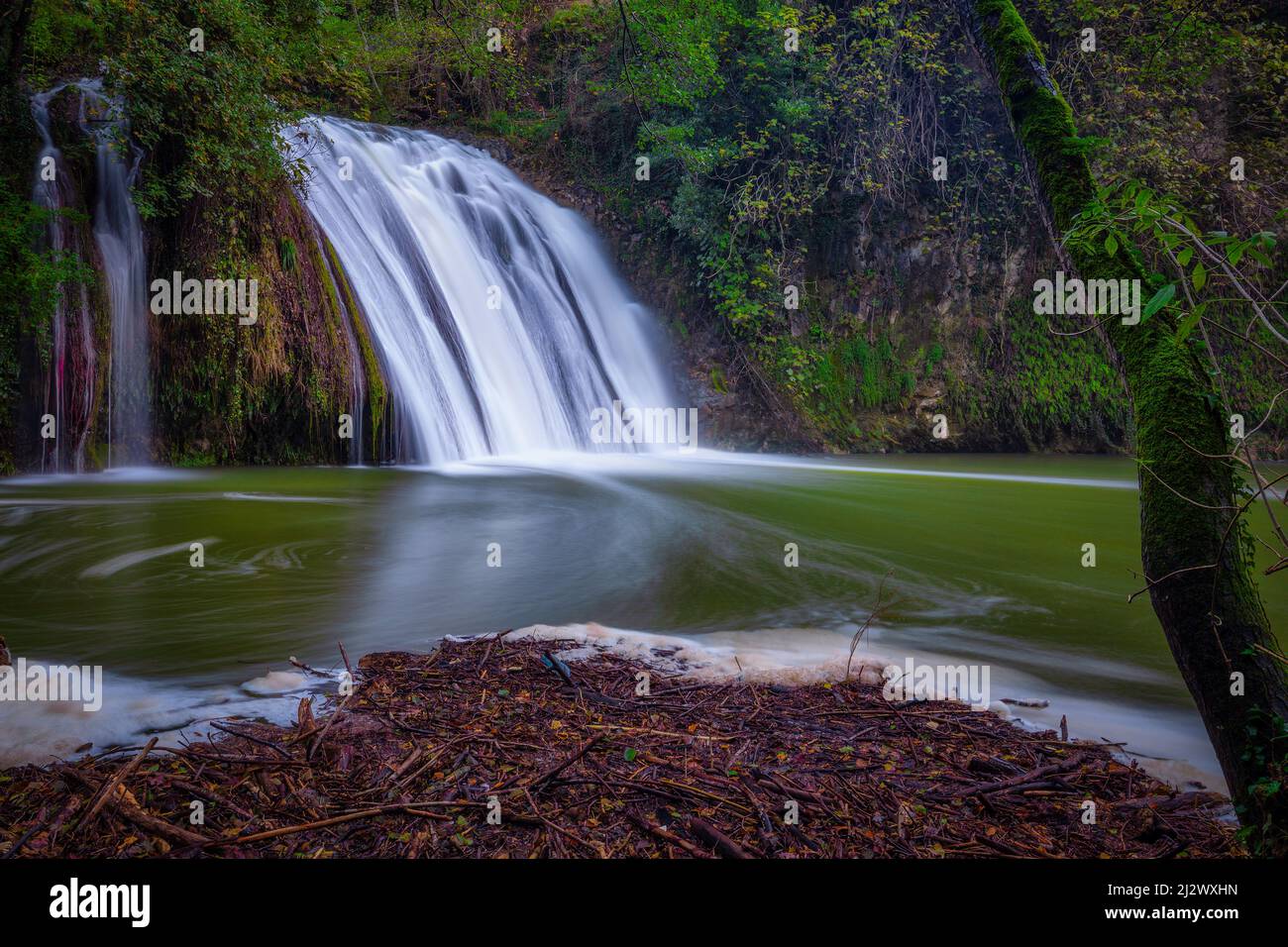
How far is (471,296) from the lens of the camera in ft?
41.4

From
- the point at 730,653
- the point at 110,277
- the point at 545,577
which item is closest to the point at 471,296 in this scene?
the point at 110,277

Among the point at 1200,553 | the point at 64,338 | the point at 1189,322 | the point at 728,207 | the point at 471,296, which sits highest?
the point at 728,207

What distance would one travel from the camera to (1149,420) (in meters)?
2.37

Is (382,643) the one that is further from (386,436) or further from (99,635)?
(386,436)

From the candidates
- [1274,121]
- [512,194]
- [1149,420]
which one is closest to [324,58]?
[512,194]

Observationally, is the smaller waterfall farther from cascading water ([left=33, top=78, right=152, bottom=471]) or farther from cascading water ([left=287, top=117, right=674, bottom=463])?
cascading water ([left=287, top=117, right=674, bottom=463])

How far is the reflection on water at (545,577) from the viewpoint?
3.46 meters

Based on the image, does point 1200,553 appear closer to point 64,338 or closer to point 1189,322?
point 1189,322

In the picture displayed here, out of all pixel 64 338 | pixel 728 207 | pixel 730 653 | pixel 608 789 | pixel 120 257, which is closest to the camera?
pixel 608 789

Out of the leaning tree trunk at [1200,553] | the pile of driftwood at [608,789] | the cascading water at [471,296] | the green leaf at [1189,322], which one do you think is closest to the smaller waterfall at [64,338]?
the cascading water at [471,296]

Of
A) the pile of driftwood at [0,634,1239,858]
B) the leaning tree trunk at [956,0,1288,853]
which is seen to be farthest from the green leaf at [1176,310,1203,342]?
the pile of driftwood at [0,634,1239,858]

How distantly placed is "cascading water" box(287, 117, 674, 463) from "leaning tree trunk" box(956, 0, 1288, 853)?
9.33 m

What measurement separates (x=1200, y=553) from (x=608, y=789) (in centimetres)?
181
